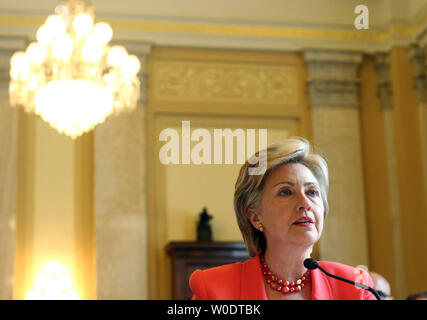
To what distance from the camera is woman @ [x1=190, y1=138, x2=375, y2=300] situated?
2291mm

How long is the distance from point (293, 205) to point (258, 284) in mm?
261

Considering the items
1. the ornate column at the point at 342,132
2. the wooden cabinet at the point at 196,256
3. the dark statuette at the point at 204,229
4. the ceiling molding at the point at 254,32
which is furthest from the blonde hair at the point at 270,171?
the ceiling molding at the point at 254,32

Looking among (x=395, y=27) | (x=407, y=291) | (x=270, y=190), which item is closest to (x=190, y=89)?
(x=395, y=27)

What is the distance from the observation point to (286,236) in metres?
2.31

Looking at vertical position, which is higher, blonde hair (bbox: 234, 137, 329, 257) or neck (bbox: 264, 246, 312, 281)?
blonde hair (bbox: 234, 137, 329, 257)

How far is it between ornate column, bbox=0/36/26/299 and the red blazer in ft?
22.4

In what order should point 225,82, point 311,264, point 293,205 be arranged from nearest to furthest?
1. point 311,264
2. point 293,205
3. point 225,82

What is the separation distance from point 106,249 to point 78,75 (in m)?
2.25

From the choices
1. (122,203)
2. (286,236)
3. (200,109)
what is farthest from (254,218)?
(200,109)

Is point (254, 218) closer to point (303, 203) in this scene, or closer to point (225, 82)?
point (303, 203)

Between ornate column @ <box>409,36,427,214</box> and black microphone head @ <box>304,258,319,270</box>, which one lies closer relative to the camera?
black microphone head @ <box>304,258,319,270</box>

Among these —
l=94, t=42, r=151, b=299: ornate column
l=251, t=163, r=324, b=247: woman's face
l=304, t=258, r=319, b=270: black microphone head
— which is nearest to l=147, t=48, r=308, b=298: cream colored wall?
l=94, t=42, r=151, b=299: ornate column

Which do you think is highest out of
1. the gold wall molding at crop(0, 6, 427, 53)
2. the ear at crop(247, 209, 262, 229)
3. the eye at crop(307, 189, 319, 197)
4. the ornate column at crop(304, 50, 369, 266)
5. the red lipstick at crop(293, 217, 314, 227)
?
the gold wall molding at crop(0, 6, 427, 53)

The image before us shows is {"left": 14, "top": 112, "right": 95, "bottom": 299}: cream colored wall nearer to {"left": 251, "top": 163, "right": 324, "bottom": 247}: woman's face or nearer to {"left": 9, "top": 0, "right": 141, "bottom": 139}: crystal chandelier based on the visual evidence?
{"left": 9, "top": 0, "right": 141, "bottom": 139}: crystal chandelier
